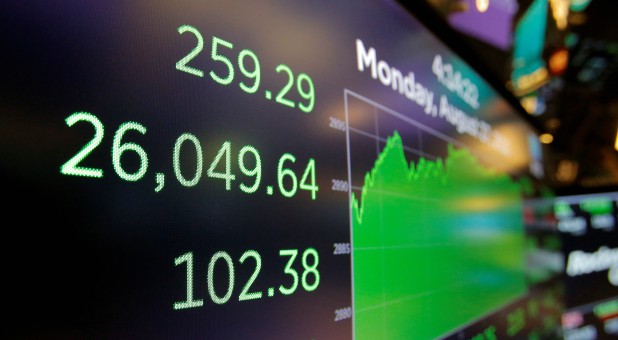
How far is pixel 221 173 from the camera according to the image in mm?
908

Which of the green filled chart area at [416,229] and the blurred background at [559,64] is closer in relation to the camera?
the green filled chart area at [416,229]

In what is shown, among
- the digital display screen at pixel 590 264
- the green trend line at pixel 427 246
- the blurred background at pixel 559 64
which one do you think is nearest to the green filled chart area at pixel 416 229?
the green trend line at pixel 427 246

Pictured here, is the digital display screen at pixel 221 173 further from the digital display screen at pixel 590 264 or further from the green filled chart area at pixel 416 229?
the digital display screen at pixel 590 264

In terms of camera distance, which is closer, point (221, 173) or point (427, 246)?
point (221, 173)

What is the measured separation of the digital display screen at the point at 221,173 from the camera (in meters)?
0.65

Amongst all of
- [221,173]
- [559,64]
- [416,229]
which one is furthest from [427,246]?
[559,64]

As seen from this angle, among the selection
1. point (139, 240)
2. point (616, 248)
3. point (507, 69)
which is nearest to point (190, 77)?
point (139, 240)

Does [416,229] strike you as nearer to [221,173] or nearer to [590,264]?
[221,173]

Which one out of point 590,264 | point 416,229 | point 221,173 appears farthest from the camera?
point 590,264

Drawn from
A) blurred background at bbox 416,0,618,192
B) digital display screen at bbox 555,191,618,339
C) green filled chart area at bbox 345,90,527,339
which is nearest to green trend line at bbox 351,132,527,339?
green filled chart area at bbox 345,90,527,339

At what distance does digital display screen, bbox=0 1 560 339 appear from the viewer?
2.14 ft

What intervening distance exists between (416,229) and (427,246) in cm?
11

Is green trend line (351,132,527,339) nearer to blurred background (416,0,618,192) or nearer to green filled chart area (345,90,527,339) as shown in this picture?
green filled chart area (345,90,527,339)

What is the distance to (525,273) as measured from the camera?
2.90 metres
